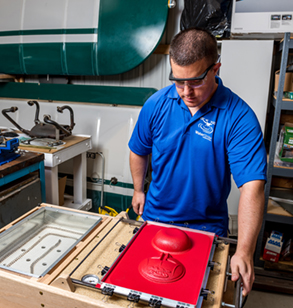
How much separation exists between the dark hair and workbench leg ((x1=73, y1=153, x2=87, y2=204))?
5.26ft

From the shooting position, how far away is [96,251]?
945 mm

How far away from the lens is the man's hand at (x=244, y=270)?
855 mm

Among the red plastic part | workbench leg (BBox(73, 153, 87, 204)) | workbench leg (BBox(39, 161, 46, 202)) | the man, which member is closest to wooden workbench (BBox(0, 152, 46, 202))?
workbench leg (BBox(39, 161, 46, 202))

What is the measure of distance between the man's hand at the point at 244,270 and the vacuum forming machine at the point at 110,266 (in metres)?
0.03

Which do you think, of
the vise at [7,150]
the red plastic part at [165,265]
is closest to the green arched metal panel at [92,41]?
the vise at [7,150]

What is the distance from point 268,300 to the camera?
2082 millimetres

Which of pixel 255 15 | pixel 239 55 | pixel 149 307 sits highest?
pixel 255 15

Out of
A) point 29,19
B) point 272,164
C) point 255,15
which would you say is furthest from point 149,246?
point 29,19

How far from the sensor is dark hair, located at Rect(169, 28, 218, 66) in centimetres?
101

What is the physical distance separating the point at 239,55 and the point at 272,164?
32.6 inches

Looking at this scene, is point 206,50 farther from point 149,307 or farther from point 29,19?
point 29,19

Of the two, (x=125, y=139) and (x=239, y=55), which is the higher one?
(x=239, y=55)

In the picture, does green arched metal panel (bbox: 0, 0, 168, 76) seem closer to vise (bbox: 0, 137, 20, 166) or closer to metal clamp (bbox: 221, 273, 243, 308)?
vise (bbox: 0, 137, 20, 166)

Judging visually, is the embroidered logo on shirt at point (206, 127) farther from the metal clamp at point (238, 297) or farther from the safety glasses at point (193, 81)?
the metal clamp at point (238, 297)
